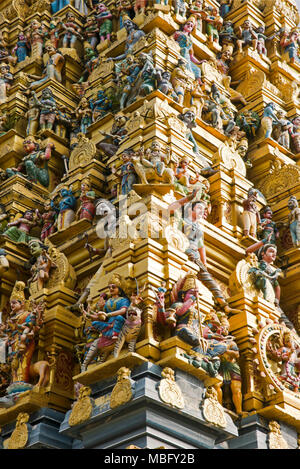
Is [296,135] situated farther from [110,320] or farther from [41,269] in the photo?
[110,320]

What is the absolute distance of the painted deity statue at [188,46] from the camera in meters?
22.1

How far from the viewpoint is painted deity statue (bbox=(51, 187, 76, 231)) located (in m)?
19.0

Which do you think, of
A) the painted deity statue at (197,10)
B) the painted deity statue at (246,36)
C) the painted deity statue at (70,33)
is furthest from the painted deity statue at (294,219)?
the painted deity statue at (70,33)

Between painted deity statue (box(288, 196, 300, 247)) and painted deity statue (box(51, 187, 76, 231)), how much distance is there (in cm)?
493

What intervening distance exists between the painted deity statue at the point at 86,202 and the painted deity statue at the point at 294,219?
4.53 metres

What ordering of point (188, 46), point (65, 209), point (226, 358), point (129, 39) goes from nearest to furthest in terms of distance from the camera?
point (226, 358)
point (65, 209)
point (188, 46)
point (129, 39)

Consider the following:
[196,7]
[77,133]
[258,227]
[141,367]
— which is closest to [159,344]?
[141,367]

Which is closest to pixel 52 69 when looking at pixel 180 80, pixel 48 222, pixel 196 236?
pixel 180 80

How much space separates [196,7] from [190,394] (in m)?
13.4

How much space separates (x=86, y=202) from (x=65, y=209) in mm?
688

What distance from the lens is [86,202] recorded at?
18797 mm

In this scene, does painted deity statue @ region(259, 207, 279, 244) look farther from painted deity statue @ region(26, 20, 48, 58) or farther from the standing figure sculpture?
painted deity statue @ region(26, 20, 48, 58)

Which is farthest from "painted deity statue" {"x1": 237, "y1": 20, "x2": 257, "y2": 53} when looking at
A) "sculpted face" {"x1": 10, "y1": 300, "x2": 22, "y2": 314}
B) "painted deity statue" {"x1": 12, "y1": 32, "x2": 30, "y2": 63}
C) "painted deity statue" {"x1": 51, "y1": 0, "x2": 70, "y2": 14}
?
"sculpted face" {"x1": 10, "y1": 300, "x2": 22, "y2": 314}
